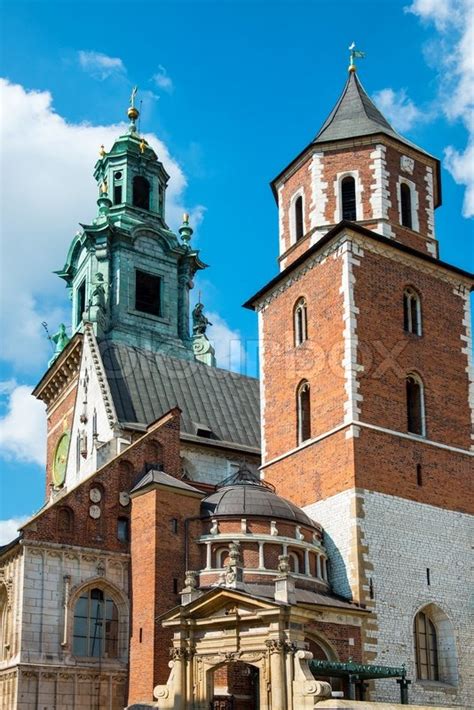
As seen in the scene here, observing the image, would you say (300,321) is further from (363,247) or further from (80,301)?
(80,301)

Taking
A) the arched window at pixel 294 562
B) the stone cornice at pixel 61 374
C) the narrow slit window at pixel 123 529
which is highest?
the stone cornice at pixel 61 374

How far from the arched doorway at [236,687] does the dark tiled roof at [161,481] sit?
210 inches

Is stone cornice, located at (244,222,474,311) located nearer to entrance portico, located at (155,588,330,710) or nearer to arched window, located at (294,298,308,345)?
arched window, located at (294,298,308,345)

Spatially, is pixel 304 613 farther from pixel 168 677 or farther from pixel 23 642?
pixel 23 642

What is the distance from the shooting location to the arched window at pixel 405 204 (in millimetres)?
34406

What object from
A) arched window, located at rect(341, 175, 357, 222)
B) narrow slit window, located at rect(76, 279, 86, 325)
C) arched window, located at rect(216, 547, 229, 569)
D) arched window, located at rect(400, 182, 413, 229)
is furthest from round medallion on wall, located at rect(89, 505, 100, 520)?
narrow slit window, located at rect(76, 279, 86, 325)

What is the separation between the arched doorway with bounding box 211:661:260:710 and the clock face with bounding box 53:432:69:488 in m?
16.7

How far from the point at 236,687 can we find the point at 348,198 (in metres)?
15.6

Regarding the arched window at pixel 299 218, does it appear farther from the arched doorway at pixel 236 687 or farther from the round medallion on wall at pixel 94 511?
the arched doorway at pixel 236 687

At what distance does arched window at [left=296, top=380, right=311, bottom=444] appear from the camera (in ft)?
109

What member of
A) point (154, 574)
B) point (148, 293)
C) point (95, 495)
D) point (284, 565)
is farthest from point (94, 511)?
point (148, 293)

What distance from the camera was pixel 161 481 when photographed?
98.7ft

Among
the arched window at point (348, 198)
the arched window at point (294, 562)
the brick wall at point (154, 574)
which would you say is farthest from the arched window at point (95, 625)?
the arched window at point (348, 198)

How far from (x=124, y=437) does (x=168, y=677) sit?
35.8 ft
